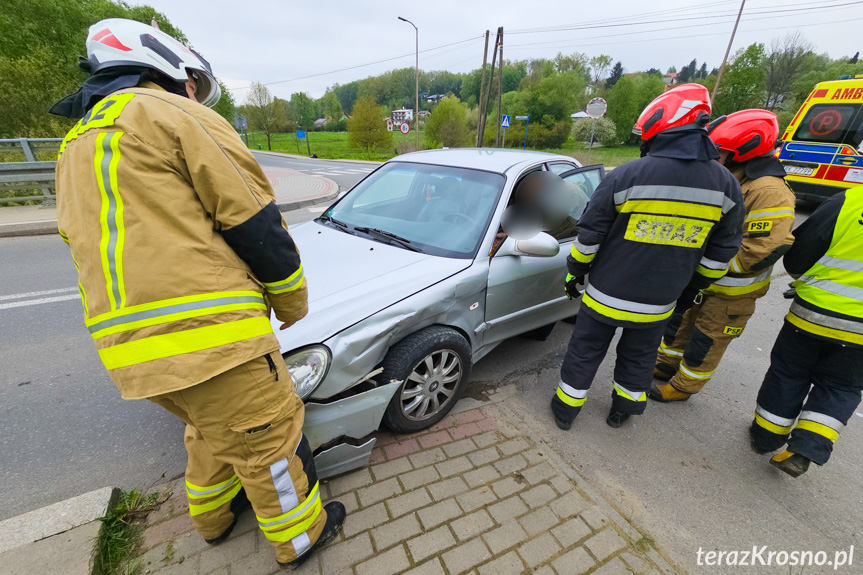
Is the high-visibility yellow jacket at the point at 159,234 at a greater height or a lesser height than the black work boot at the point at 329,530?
Result: greater

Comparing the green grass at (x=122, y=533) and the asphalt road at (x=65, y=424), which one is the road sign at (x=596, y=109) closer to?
the asphalt road at (x=65, y=424)

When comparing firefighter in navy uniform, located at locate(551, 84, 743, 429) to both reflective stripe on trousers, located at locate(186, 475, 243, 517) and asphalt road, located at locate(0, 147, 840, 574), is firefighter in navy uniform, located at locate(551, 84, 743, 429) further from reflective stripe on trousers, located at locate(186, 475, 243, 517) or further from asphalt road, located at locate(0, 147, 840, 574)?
reflective stripe on trousers, located at locate(186, 475, 243, 517)

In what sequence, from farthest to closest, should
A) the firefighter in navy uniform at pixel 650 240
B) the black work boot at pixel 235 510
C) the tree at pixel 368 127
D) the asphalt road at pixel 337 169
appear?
the tree at pixel 368 127, the asphalt road at pixel 337 169, the firefighter in navy uniform at pixel 650 240, the black work boot at pixel 235 510

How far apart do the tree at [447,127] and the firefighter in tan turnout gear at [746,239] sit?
2847cm

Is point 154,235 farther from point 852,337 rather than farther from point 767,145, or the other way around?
point 767,145

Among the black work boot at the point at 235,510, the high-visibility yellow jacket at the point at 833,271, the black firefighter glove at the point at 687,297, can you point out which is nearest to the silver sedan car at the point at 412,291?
the black work boot at the point at 235,510

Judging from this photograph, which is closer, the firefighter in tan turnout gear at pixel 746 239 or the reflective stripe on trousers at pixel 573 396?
the firefighter in tan turnout gear at pixel 746 239

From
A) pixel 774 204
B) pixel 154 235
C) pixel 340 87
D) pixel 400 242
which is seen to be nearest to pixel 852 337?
pixel 774 204

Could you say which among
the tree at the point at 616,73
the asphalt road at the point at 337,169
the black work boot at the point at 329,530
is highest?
the tree at the point at 616,73

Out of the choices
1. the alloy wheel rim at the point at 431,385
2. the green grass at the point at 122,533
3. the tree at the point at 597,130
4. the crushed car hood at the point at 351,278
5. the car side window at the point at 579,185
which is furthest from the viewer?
the tree at the point at 597,130

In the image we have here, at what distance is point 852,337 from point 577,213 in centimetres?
190

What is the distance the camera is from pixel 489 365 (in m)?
3.16

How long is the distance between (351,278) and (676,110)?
1.95m

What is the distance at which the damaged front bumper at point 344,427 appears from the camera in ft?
5.83
